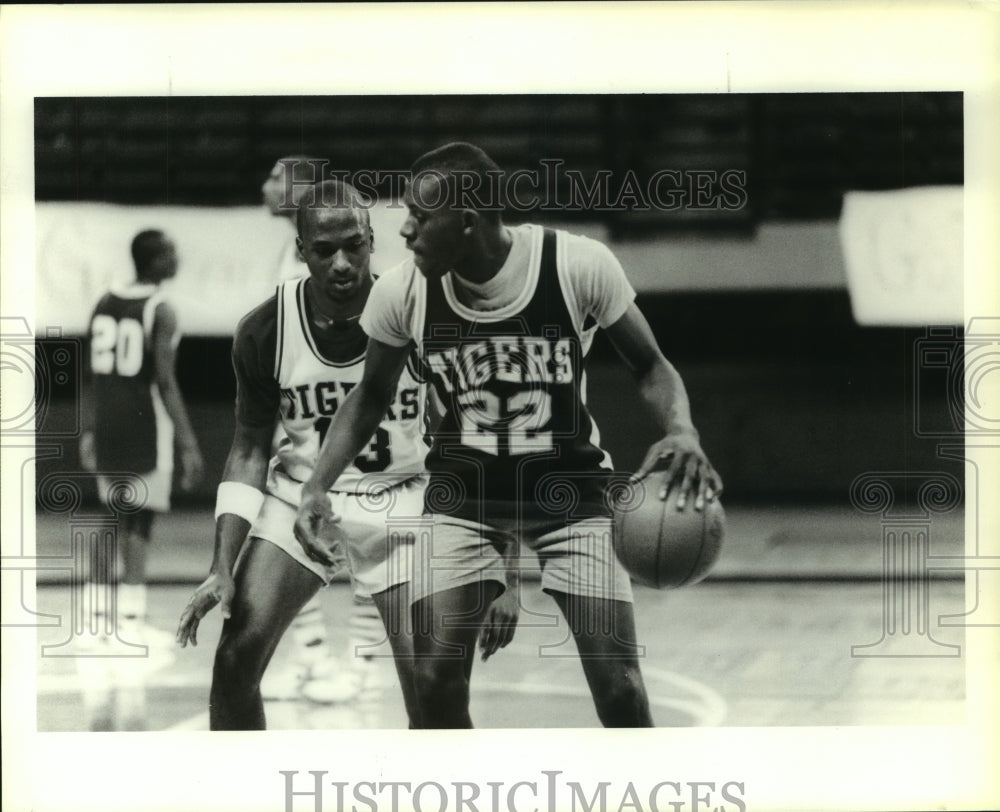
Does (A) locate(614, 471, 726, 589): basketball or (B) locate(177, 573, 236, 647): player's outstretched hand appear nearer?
(A) locate(614, 471, 726, 589): basketball

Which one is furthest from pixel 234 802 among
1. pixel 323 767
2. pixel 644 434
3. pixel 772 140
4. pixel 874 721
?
A: pixel 772 140

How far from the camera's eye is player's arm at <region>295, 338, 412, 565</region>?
5.25 m

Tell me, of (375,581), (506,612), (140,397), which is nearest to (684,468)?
(506,612)

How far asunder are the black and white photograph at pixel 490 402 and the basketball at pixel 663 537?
15 millimetres

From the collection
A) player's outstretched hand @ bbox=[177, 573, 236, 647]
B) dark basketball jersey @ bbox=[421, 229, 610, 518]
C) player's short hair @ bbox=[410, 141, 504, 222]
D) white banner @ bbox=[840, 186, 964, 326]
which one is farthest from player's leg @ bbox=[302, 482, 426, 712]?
white banner @ bbox=[840, 186, 964, 326]

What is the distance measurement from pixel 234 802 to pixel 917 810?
2650 millimetres

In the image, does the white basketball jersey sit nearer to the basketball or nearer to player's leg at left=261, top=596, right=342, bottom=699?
player's leg at left=261, top=596, right=342, bottom=699

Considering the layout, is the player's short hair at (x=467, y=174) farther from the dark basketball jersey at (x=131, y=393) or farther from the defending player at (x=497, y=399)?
the dark basketball jersey at (x=131, y=393)

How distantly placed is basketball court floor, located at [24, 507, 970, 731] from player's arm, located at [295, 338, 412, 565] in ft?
0.82

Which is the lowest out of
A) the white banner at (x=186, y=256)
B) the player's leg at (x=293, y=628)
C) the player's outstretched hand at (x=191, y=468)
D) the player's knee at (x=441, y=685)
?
the player's knee at (x=441, y=685)

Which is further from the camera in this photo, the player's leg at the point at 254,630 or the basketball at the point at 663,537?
the player's leg at the point at 254,630

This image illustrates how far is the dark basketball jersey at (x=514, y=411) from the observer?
5.22 meters

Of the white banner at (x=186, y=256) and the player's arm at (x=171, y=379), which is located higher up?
the white banner at (x=186, y=256)

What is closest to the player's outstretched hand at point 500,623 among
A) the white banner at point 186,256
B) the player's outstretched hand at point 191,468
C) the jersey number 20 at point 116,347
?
the player's outstretched hand at point 191,468
